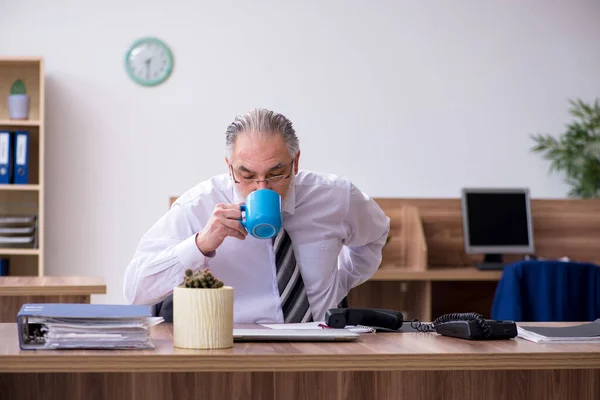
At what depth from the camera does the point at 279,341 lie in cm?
150

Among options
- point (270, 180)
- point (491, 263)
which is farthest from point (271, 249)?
point (491, 263)

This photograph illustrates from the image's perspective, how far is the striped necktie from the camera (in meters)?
2.08

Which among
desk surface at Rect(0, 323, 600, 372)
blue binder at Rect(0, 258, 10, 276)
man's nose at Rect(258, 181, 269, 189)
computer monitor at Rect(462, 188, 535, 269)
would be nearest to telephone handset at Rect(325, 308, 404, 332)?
desk surface at Rect(0, 323, 600, 372)

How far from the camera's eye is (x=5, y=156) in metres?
4.81

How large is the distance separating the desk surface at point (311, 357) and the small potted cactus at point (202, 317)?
2cm

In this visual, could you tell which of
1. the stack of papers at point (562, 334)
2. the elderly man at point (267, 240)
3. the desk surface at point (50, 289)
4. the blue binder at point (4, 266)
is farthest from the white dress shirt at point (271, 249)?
the blue binder at point (4, 266)

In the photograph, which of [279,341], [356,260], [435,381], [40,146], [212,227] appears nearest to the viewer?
[279,341]

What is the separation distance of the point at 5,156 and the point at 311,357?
3883 millimetres

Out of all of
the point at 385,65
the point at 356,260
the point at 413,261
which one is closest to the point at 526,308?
Answer: the point at 413,261

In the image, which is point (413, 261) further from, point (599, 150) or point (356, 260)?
point (356, 260)

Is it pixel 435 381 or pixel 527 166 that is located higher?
pixel 527 166

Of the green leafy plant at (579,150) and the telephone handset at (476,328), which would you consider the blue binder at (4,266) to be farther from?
the telephone handset at (476,328)

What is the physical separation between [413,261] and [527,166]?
160 centimetres

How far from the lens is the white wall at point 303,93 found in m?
5.18
